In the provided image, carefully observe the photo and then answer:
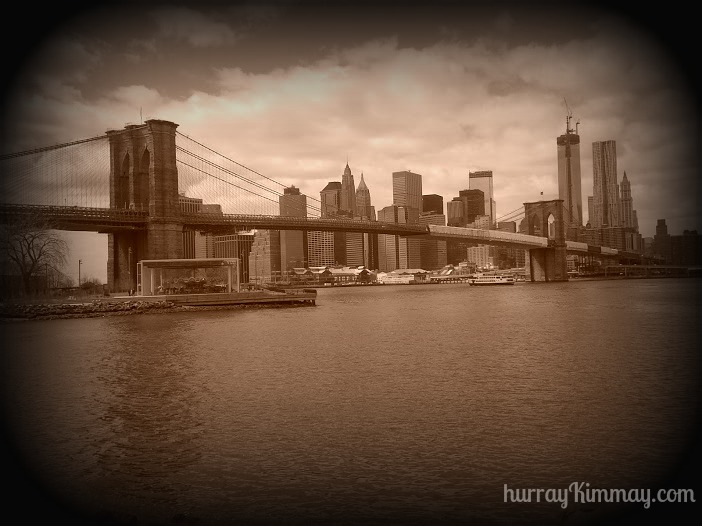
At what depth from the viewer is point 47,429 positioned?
11305mm

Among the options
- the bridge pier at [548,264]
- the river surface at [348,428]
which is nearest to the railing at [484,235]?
the bridge pier at [548,264]

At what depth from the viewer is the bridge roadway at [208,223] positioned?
48062mm

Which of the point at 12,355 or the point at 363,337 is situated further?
the point at 363,337

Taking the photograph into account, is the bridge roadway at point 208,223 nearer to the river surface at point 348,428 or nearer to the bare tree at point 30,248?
the bare tree at point 30,248

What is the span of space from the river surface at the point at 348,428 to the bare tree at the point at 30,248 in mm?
22716

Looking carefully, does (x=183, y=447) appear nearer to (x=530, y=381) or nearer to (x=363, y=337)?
(x=530, y=381)

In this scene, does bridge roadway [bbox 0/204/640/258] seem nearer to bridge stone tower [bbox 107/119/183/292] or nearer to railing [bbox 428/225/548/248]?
railing [bbox 428/225/548/248]

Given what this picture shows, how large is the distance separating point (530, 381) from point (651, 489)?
6.63 m

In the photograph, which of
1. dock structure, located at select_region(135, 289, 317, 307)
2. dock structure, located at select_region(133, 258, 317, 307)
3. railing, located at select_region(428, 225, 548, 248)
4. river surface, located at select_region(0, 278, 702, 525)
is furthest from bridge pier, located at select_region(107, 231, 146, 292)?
river surface, located at select_region(0, 278, 702, 525)

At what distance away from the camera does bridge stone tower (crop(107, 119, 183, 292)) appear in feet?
193

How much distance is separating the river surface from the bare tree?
22716mm

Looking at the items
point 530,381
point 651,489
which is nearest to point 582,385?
point 530,381

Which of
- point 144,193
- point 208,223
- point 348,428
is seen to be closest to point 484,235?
point 208,223

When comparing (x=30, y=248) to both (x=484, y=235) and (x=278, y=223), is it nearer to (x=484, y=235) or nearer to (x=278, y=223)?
(x=278, y=223)
